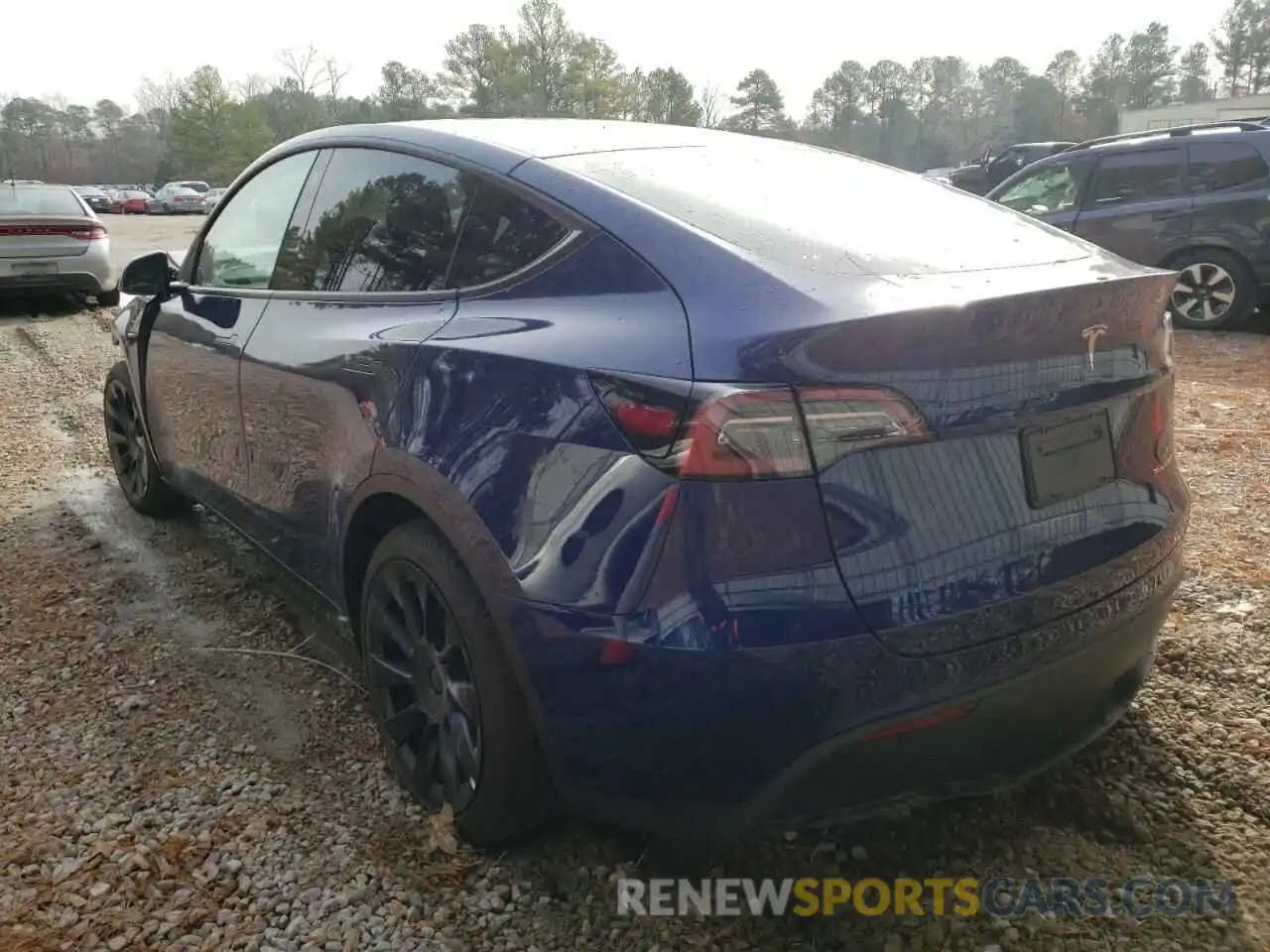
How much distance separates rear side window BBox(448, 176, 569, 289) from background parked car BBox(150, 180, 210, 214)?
5160cm

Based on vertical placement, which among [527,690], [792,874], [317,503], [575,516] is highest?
[575,516]

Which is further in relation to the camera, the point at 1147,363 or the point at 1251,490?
the point at 1251,490

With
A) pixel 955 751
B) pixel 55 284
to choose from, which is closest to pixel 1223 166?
pixel 955 751

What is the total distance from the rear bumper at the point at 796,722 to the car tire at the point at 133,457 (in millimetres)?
3041

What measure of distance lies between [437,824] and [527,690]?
59cm

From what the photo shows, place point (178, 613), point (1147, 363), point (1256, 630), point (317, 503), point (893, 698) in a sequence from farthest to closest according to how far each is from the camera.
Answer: point (178, 613) < point (1256, 630) < point (317, 503) < point (1147, 363) < point (893, 698)

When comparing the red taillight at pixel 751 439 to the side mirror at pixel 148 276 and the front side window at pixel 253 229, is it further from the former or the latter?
the side mirror at pixel 148 276

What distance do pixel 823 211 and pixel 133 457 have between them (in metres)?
3.57

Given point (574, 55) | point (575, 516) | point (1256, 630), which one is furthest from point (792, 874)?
point (574, 55)

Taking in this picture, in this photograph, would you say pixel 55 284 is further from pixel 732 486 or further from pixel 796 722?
pixel 796 722

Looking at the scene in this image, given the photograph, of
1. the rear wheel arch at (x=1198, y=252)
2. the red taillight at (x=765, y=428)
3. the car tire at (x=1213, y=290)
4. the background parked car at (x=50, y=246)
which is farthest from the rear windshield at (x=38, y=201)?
the red taillight at (x=765, y=428)

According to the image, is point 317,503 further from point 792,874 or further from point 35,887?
point 792,874

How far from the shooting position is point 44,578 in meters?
3.88

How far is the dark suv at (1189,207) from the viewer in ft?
26.8
